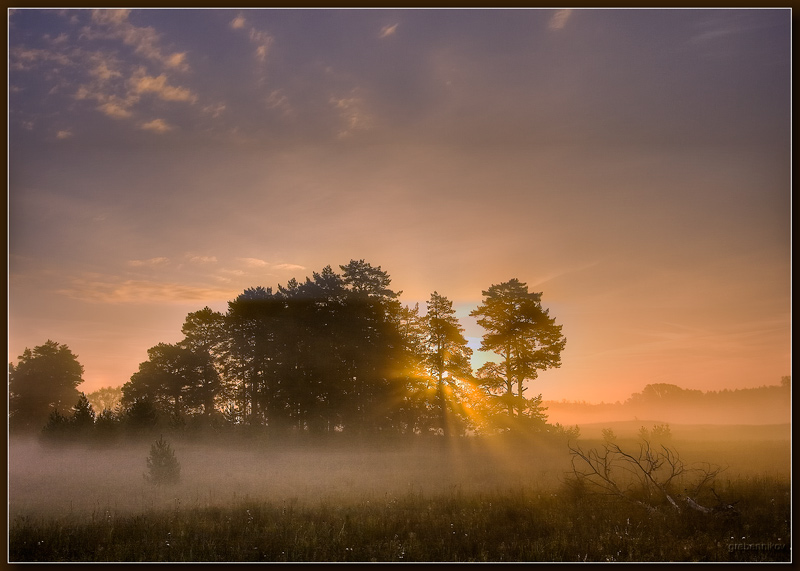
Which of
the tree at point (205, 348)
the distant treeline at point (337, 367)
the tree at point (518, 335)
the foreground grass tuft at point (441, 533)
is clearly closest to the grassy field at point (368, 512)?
the foreground grass tuft at point (441, 533)

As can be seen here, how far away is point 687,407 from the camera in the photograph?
13195 mm

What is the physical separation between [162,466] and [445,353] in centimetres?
742

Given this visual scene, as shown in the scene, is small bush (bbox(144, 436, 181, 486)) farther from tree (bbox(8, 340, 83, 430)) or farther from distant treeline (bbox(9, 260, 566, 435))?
tree (bbox(8, 340, 83, 430))

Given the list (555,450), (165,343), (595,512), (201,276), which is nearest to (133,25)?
(201,276)

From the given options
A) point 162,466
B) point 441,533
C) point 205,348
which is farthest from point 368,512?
point 205,348

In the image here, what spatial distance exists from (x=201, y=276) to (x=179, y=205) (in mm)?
1873

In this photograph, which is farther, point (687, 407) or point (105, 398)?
point (105, 398)

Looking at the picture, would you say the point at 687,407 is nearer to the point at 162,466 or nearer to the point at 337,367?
the point at 337,367

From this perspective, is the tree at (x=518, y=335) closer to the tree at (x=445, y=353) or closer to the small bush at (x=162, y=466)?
A: the tree at (x=445, y=353)

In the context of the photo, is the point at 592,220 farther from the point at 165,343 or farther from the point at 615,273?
the point at 165,343

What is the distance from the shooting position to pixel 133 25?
13.4 metres

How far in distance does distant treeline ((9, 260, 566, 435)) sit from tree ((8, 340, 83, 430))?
1.6 inches

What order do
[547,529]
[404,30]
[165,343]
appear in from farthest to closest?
[165,343], [404,30], [547,529]

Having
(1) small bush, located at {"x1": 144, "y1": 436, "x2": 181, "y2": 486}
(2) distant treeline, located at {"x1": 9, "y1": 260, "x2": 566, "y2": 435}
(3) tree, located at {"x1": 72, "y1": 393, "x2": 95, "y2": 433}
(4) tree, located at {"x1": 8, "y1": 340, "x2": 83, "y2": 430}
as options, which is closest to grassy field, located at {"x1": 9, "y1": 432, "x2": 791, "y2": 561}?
(1) small bush, located at {"x1": 144, "y1": 436, "x2": 181, "y2": 486}
